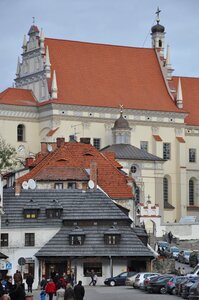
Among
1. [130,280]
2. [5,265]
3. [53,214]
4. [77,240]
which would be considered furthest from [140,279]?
[53,214]

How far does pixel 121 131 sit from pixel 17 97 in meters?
12.6

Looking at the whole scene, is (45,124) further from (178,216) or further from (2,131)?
(178,216)

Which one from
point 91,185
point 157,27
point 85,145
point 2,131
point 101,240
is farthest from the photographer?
point 157,27

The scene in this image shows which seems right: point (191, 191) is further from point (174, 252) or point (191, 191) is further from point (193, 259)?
point (193, 259)

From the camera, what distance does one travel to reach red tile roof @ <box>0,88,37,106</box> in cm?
13475

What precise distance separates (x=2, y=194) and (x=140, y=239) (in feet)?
30.4

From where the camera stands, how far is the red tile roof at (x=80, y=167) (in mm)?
88750

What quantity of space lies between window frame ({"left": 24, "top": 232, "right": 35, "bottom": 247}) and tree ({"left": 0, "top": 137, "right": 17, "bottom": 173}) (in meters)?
54.2

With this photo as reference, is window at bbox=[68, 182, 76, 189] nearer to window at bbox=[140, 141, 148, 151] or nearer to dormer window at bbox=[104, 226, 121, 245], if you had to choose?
dormer window at bbox=[104, 226, 121, 245]

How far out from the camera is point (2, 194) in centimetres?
7562

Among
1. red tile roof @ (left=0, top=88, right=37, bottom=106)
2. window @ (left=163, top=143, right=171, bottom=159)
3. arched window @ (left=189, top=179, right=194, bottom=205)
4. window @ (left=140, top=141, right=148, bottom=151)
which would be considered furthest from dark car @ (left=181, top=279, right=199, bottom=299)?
arched window @ (left=189, top=179, right=194, bottom=205)

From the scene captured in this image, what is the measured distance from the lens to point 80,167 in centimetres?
9156

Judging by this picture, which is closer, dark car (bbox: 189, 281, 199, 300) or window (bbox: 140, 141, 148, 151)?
dark car (bbox: 189, 281, 199, 300)

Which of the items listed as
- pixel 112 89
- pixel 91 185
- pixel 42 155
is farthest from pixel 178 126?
pixel 91 185
